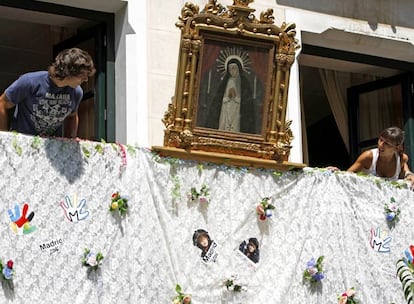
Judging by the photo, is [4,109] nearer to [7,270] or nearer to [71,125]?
[71,125]

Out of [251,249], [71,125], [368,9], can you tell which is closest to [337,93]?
[368,9]

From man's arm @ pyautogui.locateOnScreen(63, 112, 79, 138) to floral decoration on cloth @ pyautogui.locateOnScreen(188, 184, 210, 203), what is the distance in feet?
3.14

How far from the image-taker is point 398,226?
1086cm

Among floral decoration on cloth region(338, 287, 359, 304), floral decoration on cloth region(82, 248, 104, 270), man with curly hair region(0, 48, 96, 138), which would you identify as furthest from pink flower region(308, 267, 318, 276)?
man with curly hair region(0, 48, 96, 138)

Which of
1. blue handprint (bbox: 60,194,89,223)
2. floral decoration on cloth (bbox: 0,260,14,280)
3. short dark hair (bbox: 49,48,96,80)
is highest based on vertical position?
short dark hair (bbox: 49,48,96,80)

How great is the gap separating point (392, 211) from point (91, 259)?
2778mm

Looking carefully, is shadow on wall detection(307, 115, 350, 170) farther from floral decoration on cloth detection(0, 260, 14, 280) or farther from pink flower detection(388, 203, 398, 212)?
floral decoration on cloth detection(0, 260, 14, 280)

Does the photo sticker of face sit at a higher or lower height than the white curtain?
lower

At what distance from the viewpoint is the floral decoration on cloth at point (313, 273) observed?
10.2 m

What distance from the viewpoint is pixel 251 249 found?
10070 mm

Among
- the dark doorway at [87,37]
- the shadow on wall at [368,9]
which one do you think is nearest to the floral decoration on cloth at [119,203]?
the dark doorway at [87,37]

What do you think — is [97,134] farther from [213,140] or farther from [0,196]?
[0,196]

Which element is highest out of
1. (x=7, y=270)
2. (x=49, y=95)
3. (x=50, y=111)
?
(x=49, y=95)

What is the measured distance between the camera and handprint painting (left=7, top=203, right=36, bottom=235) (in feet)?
29.8
